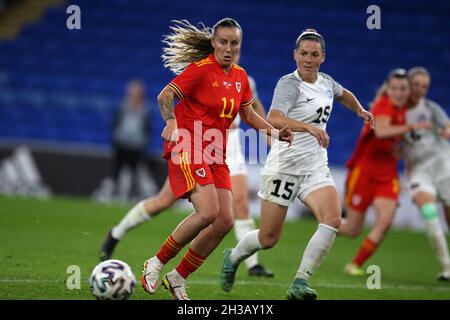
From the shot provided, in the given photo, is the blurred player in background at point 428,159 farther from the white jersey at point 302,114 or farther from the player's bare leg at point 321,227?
the player's bare leg at point 321,227

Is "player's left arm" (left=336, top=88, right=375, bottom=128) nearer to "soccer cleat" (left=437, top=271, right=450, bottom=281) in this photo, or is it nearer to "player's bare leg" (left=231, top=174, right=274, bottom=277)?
"player's bare leg" (left=231, top=174, right=274, bottom=277)

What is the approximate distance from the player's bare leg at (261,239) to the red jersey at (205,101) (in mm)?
786

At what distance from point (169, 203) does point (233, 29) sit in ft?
8.71

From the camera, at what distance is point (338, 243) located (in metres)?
14.3

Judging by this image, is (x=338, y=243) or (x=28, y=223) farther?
(x=338, y=243)

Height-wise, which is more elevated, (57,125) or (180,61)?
(180,61)

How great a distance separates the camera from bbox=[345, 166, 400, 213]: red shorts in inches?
417

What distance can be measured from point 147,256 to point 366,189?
9.32 ft

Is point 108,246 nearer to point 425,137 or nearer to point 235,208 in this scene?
point 235,208

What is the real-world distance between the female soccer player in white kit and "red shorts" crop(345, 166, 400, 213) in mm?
2809

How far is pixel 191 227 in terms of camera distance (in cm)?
705

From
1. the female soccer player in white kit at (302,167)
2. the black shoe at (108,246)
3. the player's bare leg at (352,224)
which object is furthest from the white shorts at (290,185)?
the player's bare leg at (352,224)
